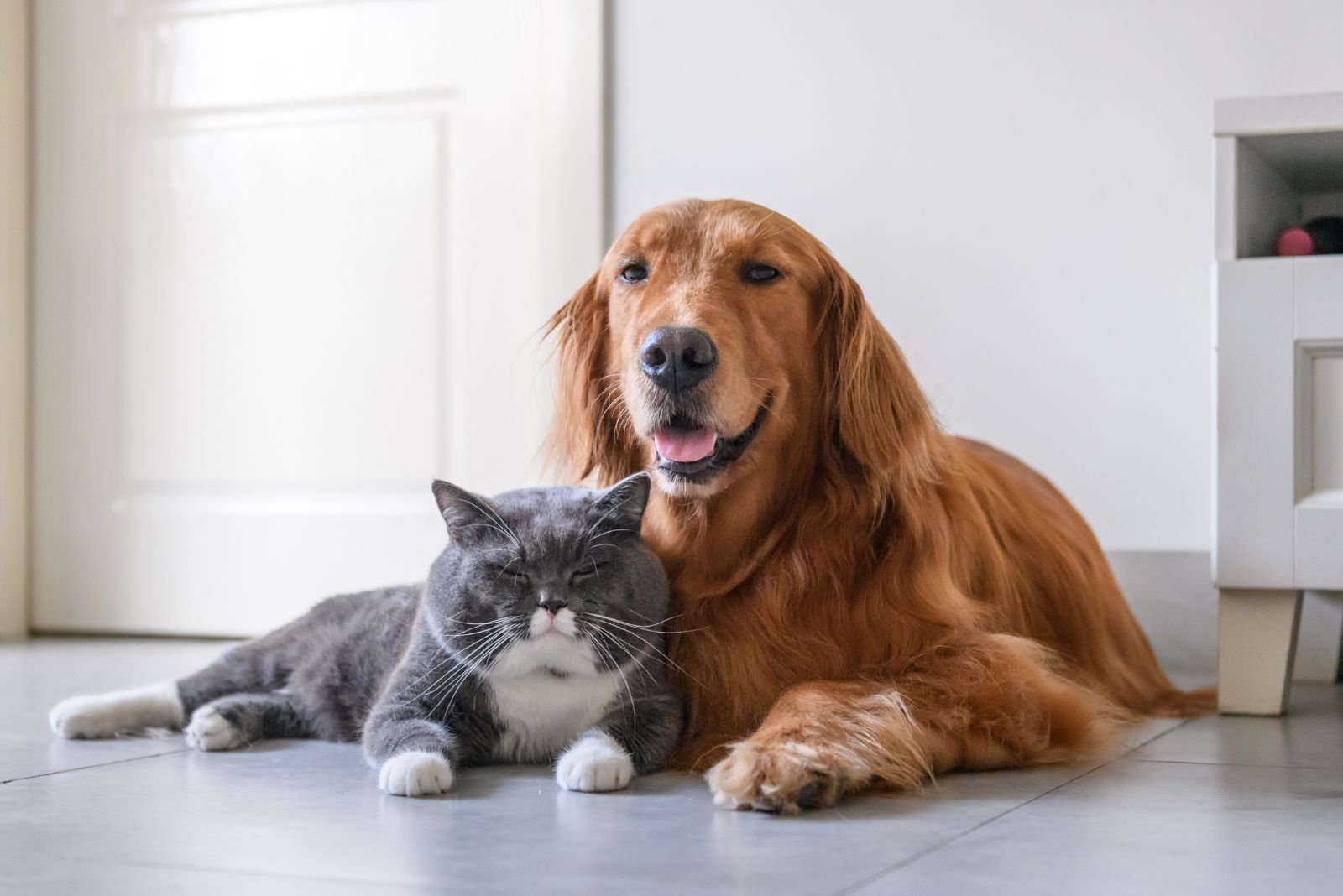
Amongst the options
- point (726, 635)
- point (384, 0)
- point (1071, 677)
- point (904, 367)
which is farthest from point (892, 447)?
point (384, 0)

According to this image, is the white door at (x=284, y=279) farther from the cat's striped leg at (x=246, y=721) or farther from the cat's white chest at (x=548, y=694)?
the cat's white chest at (x=548, y=694)

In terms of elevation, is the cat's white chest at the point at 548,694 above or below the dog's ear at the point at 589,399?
below

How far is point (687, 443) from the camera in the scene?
1.59 meters

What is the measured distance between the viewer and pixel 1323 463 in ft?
6.16

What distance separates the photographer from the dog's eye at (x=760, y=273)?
5.40ft

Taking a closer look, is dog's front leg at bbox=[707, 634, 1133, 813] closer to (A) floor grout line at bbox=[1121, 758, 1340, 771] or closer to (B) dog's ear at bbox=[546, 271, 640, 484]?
(A) floor grout line at bbox=[1121, 758, 1340, 771]

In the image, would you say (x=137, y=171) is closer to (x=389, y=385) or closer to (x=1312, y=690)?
(x=389, y=385)

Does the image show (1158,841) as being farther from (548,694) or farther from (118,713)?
(118,713)

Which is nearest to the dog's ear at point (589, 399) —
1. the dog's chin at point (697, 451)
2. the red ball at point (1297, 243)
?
the dog's chin at point (697, 451)

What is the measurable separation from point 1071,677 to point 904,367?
1.66 feet

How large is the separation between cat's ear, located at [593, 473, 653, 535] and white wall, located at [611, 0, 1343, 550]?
3.86 ft

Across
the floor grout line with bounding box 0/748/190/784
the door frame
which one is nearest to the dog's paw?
the floor grout line with bounding box 0/748/190/784

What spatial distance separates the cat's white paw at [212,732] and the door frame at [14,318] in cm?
179

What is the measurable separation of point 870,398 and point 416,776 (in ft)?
2.24
